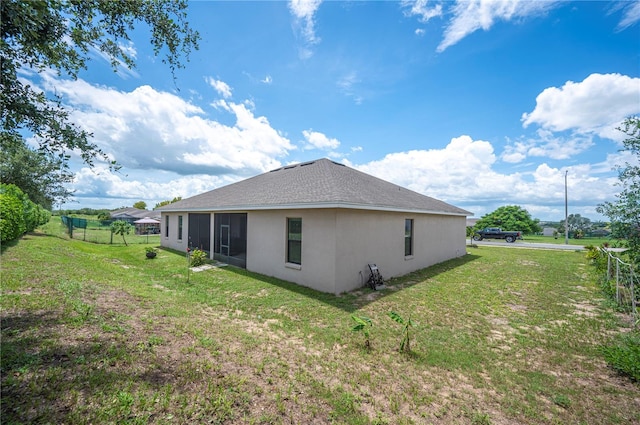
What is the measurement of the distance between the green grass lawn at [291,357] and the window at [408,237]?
138 inches

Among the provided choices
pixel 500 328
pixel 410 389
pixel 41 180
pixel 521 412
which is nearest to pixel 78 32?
pixel 410 389

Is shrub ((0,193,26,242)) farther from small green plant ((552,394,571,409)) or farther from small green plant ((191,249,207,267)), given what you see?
small green plant ((552,394,571,409))

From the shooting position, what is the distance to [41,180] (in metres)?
24.9

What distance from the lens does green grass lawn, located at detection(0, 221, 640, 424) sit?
2.82 m

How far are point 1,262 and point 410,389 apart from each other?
39.6 feet

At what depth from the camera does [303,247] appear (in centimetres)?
828

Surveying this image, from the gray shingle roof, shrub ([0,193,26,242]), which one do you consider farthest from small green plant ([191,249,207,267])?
shrub ([0,193,26,242])

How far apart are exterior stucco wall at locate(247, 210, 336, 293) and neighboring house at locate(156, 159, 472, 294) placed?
3 cm

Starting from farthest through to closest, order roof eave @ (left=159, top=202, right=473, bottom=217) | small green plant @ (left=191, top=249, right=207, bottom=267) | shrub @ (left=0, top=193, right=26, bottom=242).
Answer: small green plant @ (left=191, top=249, right=207, bottom=267) → shrub @ (left=0, top=193, right=26, bottom=242) → roof eave @ (left=159, top=202, right=473, bottom=217)

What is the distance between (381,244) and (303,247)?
9.91 feet

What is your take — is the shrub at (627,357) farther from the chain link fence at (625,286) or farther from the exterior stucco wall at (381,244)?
the exterior stucco wall at (381,244)

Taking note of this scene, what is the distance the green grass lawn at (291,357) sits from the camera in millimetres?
2820

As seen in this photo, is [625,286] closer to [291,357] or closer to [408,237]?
[408,237]

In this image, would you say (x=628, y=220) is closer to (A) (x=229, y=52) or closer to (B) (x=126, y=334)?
(B) (x=126, y=334)
